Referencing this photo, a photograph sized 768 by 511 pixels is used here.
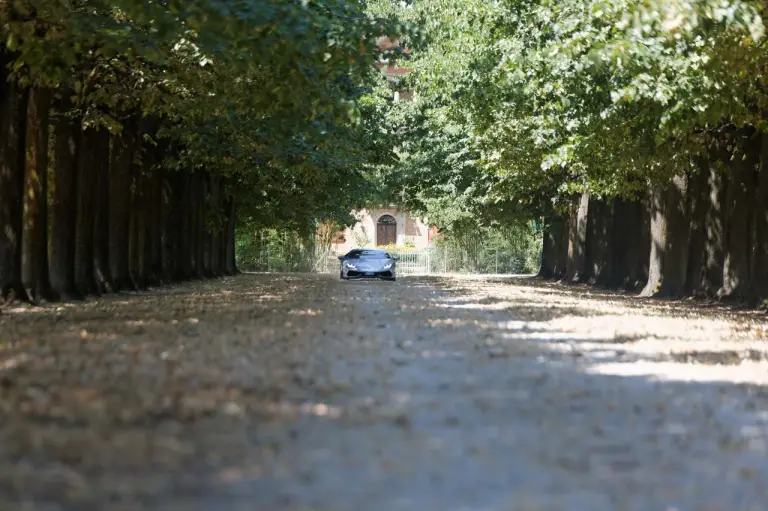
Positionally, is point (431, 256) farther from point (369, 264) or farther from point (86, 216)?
point (86, 216)

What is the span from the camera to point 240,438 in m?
7.10

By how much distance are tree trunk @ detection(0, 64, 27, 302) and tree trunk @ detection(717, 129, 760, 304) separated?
15.3 meters

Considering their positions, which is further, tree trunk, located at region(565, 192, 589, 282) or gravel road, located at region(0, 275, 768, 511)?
tree trunk, located at region(565, 192, 589, 282)

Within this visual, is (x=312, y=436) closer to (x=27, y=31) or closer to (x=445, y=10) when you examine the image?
(x=27, y=31)

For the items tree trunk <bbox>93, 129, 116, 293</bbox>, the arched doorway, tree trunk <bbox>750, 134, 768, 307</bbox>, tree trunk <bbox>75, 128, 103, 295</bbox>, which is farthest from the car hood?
the arched doorway

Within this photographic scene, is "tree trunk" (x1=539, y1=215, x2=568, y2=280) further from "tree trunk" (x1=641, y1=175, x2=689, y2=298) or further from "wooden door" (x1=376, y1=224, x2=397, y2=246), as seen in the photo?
"wooden door" (x1=376, y1=224, x2=397, y2=246)

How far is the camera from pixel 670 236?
30.9 metres

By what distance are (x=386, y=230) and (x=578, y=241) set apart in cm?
4820

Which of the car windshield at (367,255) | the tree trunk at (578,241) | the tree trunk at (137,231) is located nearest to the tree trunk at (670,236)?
the tree trunk at (578,241)

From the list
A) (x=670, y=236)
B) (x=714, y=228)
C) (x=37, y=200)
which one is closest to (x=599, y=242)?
(x=670, y=236)

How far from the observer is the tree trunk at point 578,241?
138 feet

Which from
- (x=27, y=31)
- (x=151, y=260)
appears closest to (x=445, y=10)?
(x=151, y=260)

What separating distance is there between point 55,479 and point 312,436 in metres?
1.91

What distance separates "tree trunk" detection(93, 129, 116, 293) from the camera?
26922 millimetres
